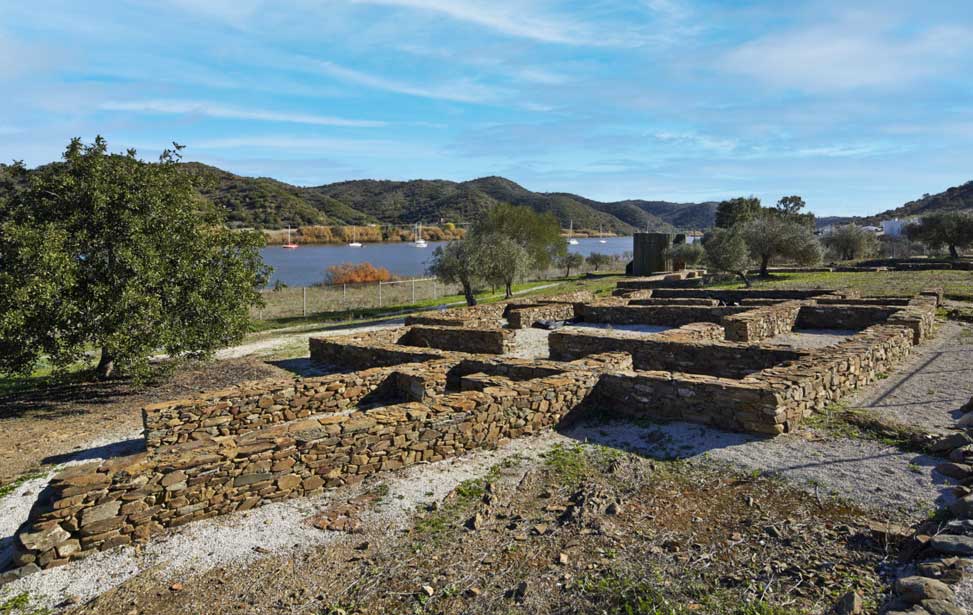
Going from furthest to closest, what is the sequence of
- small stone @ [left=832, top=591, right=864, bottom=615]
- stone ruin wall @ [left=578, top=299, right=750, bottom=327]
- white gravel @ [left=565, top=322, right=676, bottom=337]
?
white gravel @ [left=565, top=322, right=676, bottom=337] < stone ruin wall @ [left=578, top=299, right=750, bottom=327] < small stone @ [left=832, top=591, right=864, bottom=615]

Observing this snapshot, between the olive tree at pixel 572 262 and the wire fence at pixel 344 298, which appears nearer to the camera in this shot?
the wire fence at pixel 344 298

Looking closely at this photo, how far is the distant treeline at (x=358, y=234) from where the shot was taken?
7912 centimetres

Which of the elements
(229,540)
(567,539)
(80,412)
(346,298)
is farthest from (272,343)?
(567,539)

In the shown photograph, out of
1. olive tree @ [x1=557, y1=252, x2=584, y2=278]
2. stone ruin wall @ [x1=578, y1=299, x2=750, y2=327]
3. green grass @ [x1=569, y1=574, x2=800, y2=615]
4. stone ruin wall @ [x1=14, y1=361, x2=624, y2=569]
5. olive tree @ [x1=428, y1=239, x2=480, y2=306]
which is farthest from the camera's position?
olive tree @ [x1=557, y1=252, x2=584, y2=278]

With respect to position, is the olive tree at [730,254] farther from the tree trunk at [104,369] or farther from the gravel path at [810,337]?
the tree trunk at [104,369]

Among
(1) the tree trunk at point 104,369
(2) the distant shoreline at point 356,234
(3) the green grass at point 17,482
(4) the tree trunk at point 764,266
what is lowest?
(3) the green grass at point 17,482

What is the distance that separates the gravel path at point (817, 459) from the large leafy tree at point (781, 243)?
1113 inches

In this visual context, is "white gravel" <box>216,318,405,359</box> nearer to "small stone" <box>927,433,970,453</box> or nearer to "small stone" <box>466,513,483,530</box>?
"small stone" <box>466,513,483,530</box>

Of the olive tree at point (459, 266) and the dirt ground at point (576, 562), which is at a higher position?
the olive tree at point (459, 266)

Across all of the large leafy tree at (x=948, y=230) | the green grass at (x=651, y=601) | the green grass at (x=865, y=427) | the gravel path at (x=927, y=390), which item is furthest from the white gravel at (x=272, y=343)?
the large leafy tree at (x=948, y=230)

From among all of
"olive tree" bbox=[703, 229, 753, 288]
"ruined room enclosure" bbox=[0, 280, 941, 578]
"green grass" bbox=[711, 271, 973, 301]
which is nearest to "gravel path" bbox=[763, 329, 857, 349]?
"ruined room enclosure" bbox=[0, 280, 941, 578]

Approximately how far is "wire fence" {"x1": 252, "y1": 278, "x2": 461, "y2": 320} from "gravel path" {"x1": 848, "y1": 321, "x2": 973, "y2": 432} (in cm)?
1987

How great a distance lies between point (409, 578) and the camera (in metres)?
4.52

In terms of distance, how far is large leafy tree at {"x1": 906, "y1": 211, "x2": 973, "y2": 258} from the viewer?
131 ft
